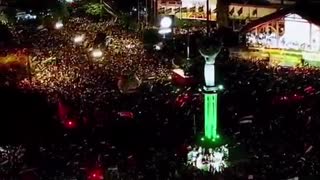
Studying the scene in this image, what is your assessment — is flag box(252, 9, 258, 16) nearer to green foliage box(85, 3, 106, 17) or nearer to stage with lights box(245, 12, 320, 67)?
stage with lights box(245, 12, 320, 67)

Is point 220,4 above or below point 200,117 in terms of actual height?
above

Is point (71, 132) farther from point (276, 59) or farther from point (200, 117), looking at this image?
point (276, 59)

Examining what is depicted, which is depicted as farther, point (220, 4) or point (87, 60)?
point (220, 4)

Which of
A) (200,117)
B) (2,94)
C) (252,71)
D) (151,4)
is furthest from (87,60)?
(151,4)

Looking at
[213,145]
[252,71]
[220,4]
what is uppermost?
[220,4]

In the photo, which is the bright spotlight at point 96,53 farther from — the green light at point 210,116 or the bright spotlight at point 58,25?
the green light at point 210,116

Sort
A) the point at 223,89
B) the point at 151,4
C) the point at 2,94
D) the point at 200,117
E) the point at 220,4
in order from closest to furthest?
the point at 200,117
the point at 223,89
the point at 2,94
the point at 220,4
the point at 151,4

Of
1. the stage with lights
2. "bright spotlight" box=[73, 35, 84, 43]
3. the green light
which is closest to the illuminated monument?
the green light

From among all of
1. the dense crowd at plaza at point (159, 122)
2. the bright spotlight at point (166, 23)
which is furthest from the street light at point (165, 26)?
the dense crowd at plaza at point (159, 122)
